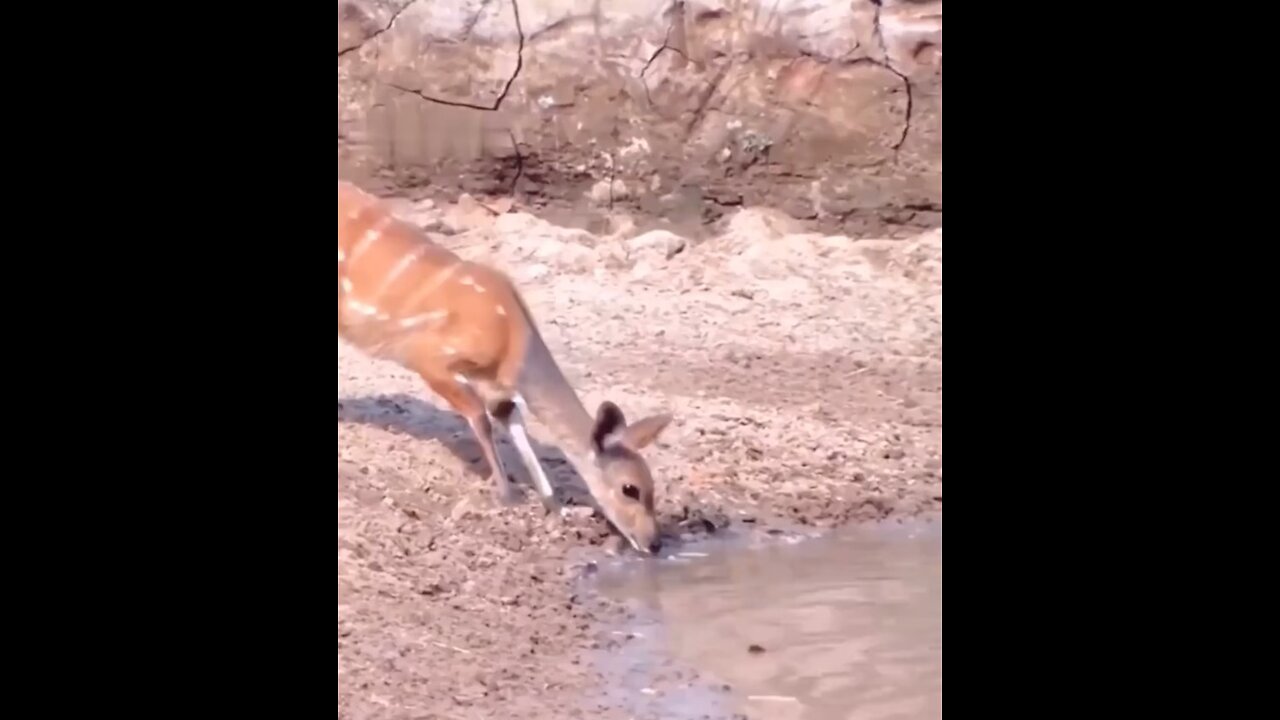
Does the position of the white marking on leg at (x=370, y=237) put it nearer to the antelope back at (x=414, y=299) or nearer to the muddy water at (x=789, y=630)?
the antelope back at (x=414, y=299)

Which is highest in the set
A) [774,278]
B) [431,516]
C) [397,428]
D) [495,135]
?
[495,135]

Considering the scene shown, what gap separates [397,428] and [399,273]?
0.26 metres

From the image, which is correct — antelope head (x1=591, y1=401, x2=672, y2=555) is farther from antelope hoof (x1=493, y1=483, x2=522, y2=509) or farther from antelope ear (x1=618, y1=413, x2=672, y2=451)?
antelope hoof (x1=493, y1=483, x2=522, y2=509)

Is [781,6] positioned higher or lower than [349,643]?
higher

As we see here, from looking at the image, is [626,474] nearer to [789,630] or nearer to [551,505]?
[551,505]

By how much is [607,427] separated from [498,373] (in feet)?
0.67

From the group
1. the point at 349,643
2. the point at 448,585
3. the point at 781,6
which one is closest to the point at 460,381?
the point at 448,585

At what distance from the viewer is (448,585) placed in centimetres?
206

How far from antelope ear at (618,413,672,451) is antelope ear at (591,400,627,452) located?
0.01 metres

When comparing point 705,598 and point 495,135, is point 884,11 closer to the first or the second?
point 495,135

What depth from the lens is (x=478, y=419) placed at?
211 centimetres

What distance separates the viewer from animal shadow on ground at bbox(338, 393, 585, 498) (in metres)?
2.12

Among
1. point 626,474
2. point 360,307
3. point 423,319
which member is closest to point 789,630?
point 626,474

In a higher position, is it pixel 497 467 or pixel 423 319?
pixel 423 319
